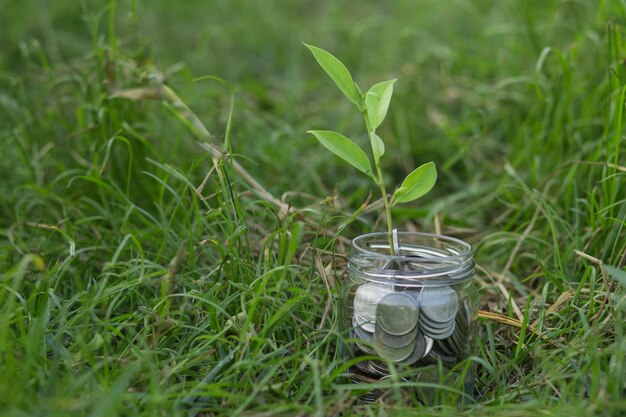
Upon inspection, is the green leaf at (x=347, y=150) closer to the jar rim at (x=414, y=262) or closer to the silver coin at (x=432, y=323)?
the jar rim at (x=414, y=262)

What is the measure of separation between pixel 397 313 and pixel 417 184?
0.23 metres

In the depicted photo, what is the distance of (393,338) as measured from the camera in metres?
1.01

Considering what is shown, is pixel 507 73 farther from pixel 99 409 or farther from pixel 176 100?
pixel 99 409

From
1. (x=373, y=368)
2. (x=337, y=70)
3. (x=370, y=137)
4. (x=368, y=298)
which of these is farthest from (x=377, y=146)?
(x=373, y=368)

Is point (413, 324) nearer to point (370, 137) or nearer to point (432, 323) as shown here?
point (432, 323)

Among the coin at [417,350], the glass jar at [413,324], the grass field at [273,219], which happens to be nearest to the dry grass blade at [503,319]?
the grass field at [273,219]

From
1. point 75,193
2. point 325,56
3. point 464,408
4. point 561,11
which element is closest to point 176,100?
point 75,193

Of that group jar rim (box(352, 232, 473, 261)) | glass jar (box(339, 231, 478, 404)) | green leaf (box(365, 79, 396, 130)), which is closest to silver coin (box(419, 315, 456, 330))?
glass jar (box(339, 231, 478, 404))

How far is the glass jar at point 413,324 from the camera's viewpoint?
3.30 feet

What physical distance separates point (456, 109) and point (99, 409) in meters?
1.94

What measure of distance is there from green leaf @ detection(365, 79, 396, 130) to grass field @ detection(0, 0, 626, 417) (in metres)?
0.20

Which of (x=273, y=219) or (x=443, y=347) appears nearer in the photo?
(x=443, y=347)

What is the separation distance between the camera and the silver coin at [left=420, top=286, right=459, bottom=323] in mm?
1007

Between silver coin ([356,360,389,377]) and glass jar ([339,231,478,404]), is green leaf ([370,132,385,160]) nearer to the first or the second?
glass jar ([339,231,478,404])
